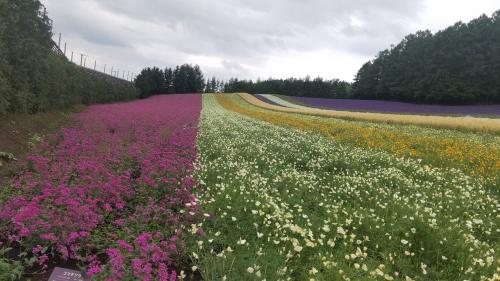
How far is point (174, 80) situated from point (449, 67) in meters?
75.5

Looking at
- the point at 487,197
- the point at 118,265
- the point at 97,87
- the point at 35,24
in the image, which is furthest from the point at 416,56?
the point at 118,265

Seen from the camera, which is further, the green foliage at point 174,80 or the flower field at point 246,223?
the green foliage at point 174,80

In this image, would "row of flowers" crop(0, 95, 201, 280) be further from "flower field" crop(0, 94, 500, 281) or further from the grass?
the grass

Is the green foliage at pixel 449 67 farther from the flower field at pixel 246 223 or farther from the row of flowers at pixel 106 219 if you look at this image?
the row of flowers at pixel 106 219

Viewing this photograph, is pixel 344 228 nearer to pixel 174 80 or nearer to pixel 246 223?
pixel 246 223

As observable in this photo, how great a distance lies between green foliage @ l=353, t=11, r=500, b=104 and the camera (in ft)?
216

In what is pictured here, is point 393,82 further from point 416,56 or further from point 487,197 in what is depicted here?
point 487,197

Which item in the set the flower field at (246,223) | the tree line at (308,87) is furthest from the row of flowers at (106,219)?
the tree line at (308,87)

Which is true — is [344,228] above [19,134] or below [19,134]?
above

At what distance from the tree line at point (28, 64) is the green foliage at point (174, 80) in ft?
235

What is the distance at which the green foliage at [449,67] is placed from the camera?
65.8m

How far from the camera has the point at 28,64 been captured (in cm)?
2350

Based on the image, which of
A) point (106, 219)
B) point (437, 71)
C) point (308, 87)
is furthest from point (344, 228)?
point (308, 87)

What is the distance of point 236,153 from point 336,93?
3833 inches
